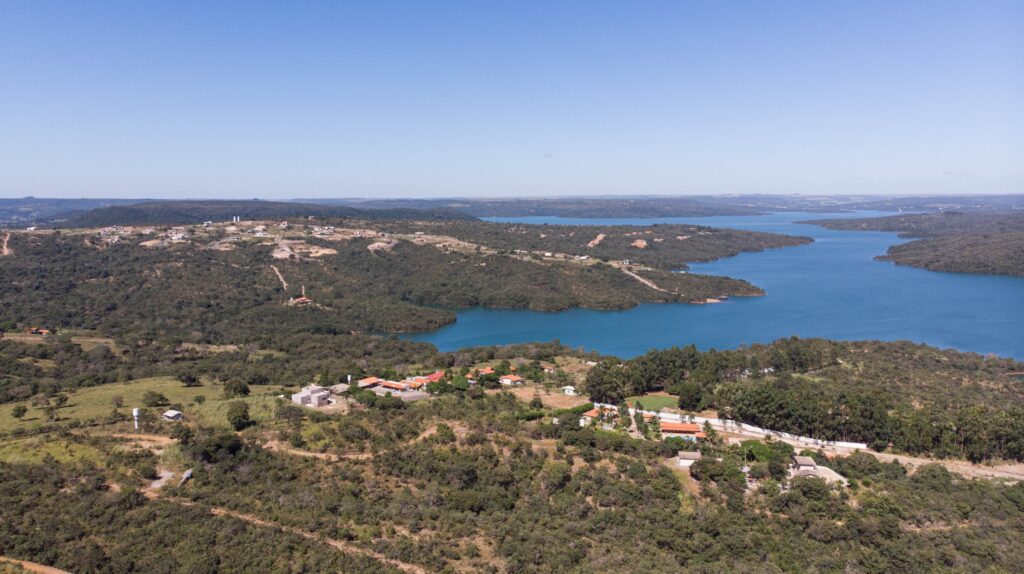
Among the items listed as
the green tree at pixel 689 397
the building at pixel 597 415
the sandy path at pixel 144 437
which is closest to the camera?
the sandy path at pixel 144 437

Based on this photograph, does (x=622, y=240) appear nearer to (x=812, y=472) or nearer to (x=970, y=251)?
(x=970, y=251)

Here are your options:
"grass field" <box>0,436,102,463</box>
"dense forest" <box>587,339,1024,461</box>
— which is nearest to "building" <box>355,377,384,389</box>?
"dense forest" <box>587,339,1024,461</box>

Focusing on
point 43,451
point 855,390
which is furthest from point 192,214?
point 855,390

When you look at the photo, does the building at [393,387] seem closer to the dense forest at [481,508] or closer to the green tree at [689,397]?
the dense forest at [481,508]

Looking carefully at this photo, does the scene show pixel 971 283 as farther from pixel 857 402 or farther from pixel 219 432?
pixel 219 432

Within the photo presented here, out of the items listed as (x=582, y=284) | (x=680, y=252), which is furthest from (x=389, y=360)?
(x=680, y=252)


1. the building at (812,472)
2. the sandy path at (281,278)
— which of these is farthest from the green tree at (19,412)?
the sandy path at (281,278)
